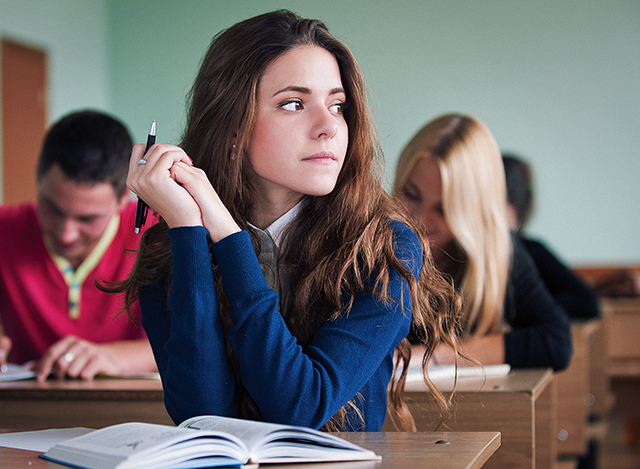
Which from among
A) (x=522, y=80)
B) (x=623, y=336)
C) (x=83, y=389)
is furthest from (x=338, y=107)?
(x=522, y=80)

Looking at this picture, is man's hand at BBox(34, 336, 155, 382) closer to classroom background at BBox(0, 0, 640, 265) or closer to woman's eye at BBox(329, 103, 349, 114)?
woman's eye at BBox(329, 103, 349, 114)

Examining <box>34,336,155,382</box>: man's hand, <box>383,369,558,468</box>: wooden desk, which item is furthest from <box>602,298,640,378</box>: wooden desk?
<box>34,336,155,382</box>: man's hand

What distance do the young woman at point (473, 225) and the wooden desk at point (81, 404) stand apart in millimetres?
786

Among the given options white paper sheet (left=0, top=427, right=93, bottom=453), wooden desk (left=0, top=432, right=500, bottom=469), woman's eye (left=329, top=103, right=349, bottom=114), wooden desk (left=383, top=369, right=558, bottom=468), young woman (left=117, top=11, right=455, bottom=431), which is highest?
woman's eye (left=329, top=103, right=349, bottom=114)

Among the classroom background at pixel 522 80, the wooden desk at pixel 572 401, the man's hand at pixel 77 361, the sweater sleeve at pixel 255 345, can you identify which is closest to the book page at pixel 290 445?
the sweater sleeve at pixel 255 345

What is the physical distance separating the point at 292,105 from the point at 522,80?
4195 mm

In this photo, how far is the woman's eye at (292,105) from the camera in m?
1.16

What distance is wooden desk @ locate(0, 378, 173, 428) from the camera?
142cm

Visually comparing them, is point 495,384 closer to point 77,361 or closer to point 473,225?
point 473,225

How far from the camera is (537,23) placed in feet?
16.3

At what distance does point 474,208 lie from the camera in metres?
1.87

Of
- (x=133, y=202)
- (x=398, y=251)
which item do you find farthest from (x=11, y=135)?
(x=398, y=251)

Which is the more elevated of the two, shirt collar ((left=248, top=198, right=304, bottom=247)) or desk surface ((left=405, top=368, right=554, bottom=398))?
shirt collar ((left=248, top=198, right=304, bottom=247))

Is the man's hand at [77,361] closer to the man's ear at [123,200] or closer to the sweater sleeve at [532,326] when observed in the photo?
the man's ear at [123,200]
